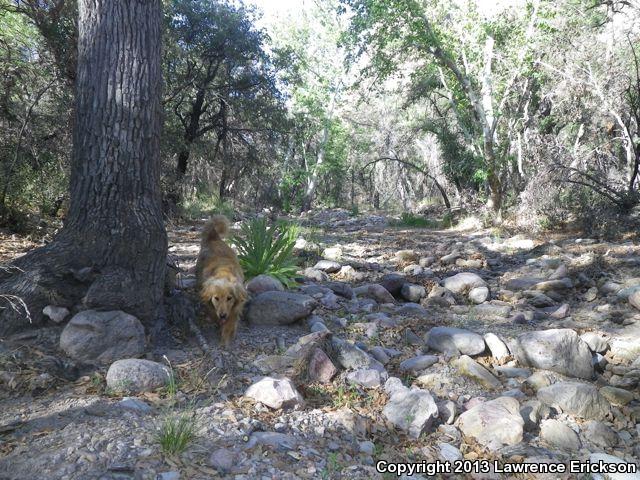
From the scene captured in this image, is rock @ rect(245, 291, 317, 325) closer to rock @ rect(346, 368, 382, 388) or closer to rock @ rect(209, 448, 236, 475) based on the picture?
rock @ rect(346, 368, 382, 388)

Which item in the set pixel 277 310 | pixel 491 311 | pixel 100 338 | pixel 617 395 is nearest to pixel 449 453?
pixel 617 395

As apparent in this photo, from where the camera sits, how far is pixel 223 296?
408 cm

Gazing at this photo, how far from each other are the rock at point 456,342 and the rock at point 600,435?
1199mm

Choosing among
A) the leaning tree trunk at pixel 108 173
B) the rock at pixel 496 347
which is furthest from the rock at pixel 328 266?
the leaning tree trunk at pixel 108 173

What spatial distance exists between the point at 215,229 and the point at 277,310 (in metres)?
1.39

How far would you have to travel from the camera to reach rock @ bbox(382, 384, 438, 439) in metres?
3.17

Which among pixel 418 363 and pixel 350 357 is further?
pixel 418 363

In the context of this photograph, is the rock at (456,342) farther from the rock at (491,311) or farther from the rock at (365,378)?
the rock at (491,311)

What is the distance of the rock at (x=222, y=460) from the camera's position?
249cm

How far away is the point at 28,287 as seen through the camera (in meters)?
3.55

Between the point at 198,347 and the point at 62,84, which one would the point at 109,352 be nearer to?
the point at 198,347

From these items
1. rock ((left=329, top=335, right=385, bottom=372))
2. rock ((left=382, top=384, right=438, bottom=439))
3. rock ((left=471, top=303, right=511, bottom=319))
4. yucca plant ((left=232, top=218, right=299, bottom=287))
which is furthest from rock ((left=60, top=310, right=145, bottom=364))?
rock ((left=471, top=303, right=511, bottom=319))

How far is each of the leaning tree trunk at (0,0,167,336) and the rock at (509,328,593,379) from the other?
3419 millimetres

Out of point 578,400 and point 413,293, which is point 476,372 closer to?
point 578,400
